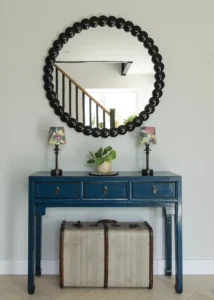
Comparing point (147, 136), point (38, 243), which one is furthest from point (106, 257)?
point (147, 136)

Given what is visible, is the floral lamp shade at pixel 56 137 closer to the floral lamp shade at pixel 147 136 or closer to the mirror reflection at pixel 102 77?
the mirror reflection at pixel 102 77

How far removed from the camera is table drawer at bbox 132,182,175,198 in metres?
1.96

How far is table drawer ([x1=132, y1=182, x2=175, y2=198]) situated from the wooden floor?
0.69m

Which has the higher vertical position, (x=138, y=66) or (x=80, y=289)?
(x=138, y=66)

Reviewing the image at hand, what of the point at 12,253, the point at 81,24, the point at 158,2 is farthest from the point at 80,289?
the point at 158,2

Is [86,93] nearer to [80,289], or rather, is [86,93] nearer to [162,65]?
[162,65]

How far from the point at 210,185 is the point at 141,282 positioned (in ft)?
3.12

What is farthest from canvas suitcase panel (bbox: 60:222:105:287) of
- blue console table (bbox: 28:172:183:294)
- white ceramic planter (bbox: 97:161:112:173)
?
white ceramic planter (bbox: 97:161:112:173)

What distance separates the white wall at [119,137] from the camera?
233cm

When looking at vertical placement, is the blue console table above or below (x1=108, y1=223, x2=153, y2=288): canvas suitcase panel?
above

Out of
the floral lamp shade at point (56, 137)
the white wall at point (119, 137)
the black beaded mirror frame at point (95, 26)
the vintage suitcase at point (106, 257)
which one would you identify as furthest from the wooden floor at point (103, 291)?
the black beaded mirror frame at point (95, 26)

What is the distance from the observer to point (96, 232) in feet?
6.64

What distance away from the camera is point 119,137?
7.70ft

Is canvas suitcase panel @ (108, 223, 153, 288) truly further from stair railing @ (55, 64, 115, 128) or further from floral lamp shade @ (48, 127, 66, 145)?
stair railing @ (55, 64, 115, 128)
